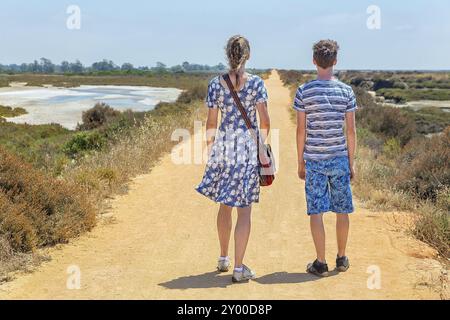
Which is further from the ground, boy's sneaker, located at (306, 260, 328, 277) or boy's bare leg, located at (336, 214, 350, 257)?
boy's bare leg, located at (336, 214, 350, 257)

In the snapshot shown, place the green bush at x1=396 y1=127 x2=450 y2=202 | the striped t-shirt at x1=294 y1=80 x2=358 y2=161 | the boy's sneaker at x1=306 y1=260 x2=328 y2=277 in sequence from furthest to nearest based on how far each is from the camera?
1. the green bush at x1=396 y1=127 x2=450 y2=202
2. the boy's sneaker at x1=306 y1=260 x2=328 y2=277
3. the striped t-shirt at x1=294 y1=80 x2=358 y2=161

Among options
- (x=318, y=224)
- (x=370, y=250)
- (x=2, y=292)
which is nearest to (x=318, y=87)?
(x=318, y=224)

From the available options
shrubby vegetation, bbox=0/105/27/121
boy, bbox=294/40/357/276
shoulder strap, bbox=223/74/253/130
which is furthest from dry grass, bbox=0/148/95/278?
shrubby vegetation, bbox=0/105/27/121

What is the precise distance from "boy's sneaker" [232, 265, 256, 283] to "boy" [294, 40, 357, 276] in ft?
2.14

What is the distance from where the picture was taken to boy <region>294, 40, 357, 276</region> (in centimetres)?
505

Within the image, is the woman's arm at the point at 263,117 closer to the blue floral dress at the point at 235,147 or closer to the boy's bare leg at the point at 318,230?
the blue floral dress at the point at 235,147

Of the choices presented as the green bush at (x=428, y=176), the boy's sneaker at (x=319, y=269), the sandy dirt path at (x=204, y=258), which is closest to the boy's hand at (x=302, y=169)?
the boy's sneaker at (x=319, y=269)

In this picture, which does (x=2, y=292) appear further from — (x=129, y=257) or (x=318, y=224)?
(x=318, y=224)

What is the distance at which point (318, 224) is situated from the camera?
5.28 meters

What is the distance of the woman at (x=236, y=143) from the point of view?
4.93 m

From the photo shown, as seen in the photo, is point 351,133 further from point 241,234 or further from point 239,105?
point 241,234

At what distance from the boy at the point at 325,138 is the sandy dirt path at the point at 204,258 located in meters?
0.63

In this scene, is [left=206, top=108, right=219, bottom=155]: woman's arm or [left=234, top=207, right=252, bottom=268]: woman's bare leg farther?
[left=234, top=207, right=252, bottom=268]: woman's bare leg

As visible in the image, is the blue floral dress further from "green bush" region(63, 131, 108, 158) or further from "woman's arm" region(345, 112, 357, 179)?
"green bush" region(63, 131, 108, 158)
